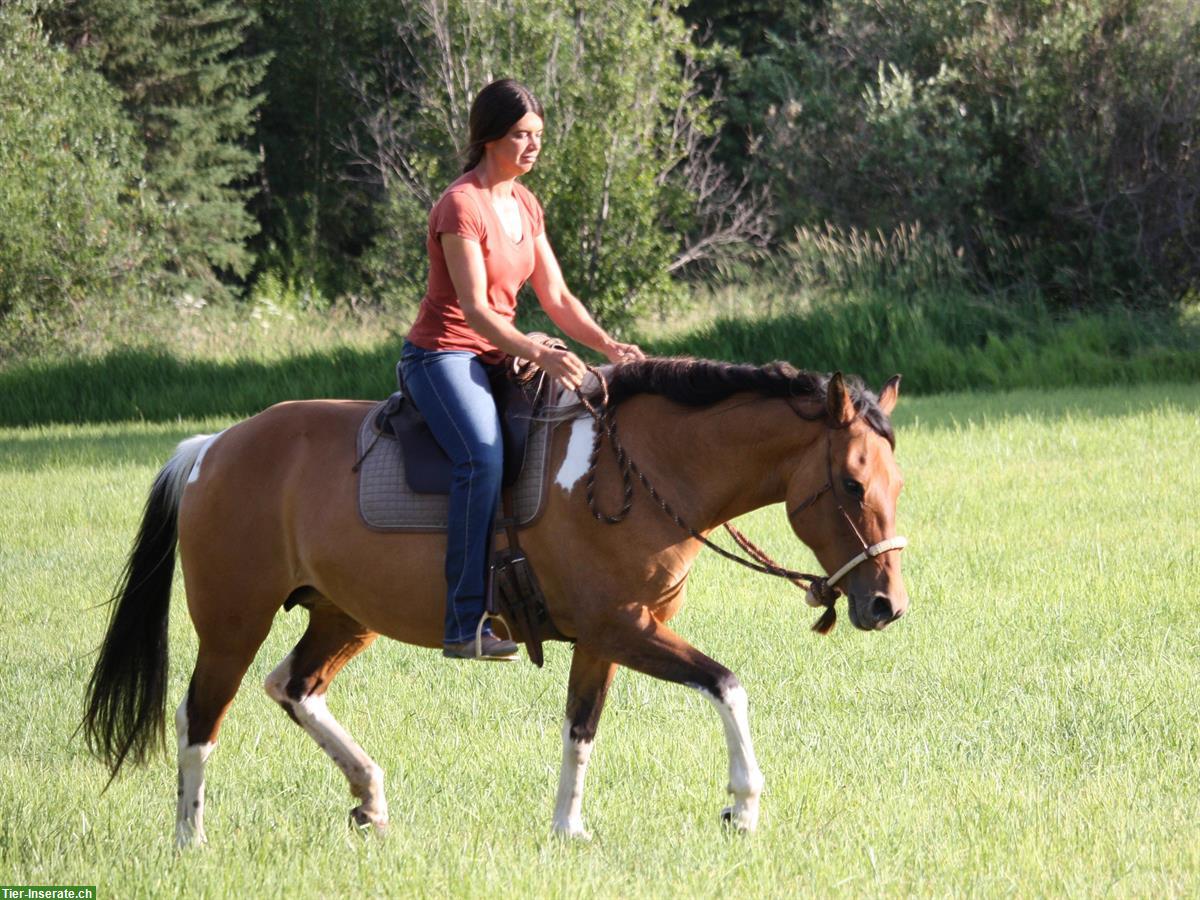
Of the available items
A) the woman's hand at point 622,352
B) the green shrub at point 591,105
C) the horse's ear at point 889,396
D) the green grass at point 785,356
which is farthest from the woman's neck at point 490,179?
the green shrub at point 591,105

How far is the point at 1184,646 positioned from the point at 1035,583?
1.67 metres

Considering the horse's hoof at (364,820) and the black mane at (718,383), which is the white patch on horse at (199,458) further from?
the black mane at (718,383)

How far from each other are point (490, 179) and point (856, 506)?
1.77 meters

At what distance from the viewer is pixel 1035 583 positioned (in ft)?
29.6

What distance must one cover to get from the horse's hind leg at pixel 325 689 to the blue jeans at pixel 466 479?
710 millimetres

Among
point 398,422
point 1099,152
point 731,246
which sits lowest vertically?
point 731,246

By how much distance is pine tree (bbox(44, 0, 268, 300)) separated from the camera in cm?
3806

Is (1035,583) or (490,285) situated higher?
(490,285)

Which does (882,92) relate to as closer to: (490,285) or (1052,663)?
(1052,663)

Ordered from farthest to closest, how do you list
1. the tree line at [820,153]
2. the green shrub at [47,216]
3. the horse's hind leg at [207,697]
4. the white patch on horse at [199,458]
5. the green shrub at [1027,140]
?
the green shrub at [47,216] < the tree line at [820,153] < the green shrub at [1027,140] < the white patch on horse at [199,458] < the horse's hind leg at [207,697]

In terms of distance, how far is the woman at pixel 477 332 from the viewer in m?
5.16

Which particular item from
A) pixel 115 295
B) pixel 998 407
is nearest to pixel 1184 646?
pixel 998 407

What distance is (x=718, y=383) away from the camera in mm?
5113

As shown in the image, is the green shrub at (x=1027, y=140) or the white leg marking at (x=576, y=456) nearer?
the white leg marking at (x=576, y=456)
